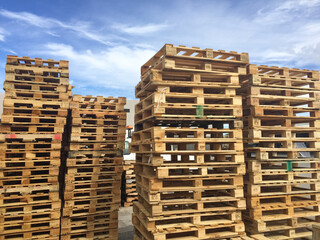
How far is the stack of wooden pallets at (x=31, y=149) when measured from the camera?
6723 millimetres

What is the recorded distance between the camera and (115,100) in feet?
26.9

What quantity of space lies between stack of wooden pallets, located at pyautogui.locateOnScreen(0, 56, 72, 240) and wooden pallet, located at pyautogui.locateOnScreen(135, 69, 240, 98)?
3.02 meters

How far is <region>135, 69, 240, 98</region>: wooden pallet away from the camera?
529 centimetres

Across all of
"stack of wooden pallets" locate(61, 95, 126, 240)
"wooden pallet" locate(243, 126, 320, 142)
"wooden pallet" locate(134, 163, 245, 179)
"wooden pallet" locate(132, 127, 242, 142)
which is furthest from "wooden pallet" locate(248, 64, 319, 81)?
"stack of wooden pallets" locate(61, 95, 126, 240)

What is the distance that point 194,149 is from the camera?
530 centimetres

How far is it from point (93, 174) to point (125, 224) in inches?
110

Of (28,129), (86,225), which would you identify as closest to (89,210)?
(86,225)

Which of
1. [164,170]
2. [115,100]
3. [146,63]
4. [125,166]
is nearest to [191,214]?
[164,170]

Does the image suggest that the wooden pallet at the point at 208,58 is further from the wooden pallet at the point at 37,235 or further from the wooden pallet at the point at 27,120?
the wooden pallet at the point at 37,235

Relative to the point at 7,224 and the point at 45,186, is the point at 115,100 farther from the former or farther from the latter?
the point at 7,224

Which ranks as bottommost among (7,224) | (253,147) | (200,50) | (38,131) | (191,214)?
(7,224)

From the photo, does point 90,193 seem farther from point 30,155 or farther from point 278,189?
point 278,189

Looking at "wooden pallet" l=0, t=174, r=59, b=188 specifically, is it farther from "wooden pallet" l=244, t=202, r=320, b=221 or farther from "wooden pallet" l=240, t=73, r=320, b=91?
"wooden pallet" l=240, t=73, r=320, b=91

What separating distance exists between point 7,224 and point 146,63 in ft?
18.2
